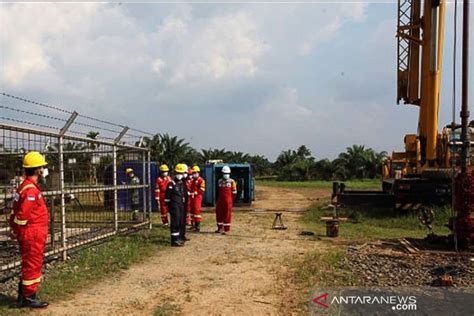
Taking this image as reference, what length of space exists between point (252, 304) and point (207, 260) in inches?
112

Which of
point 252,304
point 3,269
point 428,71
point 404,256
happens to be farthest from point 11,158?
point 428,71

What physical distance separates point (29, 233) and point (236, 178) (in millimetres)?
17080

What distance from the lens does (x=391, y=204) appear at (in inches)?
654

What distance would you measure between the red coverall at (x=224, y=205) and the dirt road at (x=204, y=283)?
37.3 inches

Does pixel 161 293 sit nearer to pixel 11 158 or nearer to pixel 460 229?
pixel 11 158

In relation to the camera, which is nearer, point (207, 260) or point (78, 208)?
point (207, 260)

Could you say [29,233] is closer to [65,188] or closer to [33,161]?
[33,161]

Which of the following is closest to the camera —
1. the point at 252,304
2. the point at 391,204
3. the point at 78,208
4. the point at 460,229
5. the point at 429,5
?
the point at 252,304

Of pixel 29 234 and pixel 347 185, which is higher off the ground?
pixel 29 234

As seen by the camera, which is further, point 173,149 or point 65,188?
point 173,149

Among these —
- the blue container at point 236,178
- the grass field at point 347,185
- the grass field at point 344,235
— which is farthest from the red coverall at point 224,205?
the grass field at point 347,185

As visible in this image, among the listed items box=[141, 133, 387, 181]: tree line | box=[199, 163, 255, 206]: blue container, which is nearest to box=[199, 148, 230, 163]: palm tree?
box=[141, 133, 387, 181]: tree line

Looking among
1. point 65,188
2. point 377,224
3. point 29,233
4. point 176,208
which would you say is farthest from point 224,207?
point 29,233

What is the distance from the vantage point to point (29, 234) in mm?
5715
